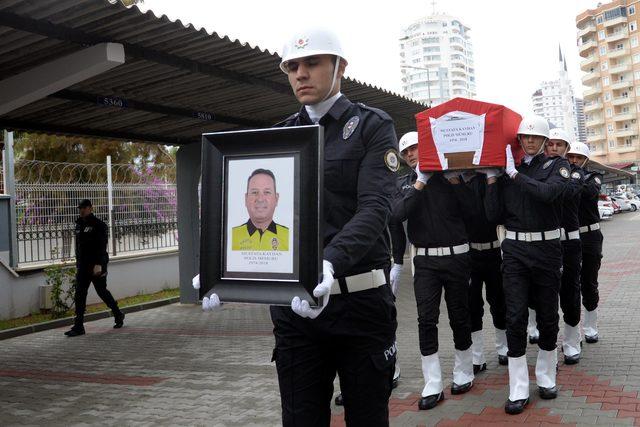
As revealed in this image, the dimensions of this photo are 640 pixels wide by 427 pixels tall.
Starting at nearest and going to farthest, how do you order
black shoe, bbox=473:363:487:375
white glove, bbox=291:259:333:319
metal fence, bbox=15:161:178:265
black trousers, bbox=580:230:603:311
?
white glove, bbox=291:259:333:319 < black shoe, bbox=473:363:487:375 < black trousers, bbox=580:230:603:311 < metal fence, bbox=15:161:178:265

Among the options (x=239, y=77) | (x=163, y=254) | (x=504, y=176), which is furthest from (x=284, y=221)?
(x=163, y=254)

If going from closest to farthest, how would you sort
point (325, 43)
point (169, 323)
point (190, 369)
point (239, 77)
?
point (325, 43)
point (190, 369)
point (239, 77)
point (169, 323)

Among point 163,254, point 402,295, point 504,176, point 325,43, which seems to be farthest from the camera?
point 163,254

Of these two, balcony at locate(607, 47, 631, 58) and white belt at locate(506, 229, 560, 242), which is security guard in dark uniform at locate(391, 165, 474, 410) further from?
balcony at locate(607, 47, 631, 58)

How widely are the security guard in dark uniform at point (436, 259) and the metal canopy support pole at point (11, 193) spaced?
810 centimetres

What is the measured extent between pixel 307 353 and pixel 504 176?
3.30 meters

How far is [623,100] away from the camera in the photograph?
293 feet

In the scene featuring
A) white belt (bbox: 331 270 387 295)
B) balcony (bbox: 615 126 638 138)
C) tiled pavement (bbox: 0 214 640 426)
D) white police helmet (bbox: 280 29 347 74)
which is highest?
balcony (bbox: 615 126 638 138)

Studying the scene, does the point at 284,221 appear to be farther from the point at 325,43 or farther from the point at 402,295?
the point at 402,295

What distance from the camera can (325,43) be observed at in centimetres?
242

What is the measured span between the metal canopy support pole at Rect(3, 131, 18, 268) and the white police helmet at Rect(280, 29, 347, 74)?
991cm

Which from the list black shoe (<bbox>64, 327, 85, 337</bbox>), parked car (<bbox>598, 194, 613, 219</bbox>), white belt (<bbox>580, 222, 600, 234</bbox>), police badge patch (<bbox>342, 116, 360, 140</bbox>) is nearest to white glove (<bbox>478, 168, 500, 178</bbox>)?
white belt (<bbox>580, 222, 600, 234</bbox>)

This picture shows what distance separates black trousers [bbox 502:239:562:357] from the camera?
16.2 feet

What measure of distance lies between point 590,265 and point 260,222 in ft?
18.4
